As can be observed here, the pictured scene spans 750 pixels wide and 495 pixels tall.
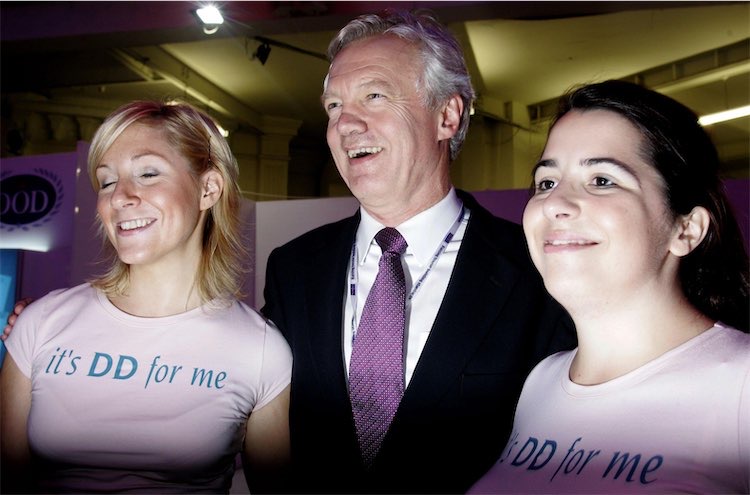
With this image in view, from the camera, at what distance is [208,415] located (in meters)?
1.68

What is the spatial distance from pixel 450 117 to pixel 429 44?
0.79 ft

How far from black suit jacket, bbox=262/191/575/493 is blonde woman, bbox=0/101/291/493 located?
0.11 m

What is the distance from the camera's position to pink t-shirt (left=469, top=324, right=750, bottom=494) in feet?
3.63

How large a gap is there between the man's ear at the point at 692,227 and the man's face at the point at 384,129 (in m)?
0.86

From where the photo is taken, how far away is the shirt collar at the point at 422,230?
1978 millimetres

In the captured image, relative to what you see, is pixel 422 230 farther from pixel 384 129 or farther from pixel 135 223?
pixel 135 223

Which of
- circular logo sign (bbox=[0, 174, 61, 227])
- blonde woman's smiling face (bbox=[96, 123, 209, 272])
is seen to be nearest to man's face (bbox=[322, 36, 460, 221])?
blonde woman's smiling face (bbox=[96, 123, 209, 272])

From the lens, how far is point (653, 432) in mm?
1166

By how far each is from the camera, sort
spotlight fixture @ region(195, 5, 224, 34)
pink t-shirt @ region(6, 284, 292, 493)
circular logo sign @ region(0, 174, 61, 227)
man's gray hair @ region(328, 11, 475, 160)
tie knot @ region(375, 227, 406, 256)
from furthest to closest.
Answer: circular logo sign @ region(0, 174, 61, 227) < spotlight fixture @ region(195, 5, 224, 34) < man's gray hair @ region(328, 11, 475, 160) < tie knot @ region(375, 227, 406, 256) < pink t-shirt @ region(6, 284, 292, 493)

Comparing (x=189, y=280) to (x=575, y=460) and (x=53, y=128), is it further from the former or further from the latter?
(x=53, y=128)

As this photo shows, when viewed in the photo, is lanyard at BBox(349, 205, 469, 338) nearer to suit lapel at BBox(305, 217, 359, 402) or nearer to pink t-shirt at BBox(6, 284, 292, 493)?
suit lapel at BBox(305, 217, 359, 402)

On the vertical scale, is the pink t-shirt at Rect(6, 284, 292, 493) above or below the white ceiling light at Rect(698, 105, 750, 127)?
below

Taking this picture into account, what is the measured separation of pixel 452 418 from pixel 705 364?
662 millimetres

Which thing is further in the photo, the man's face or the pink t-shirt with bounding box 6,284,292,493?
the man's face
